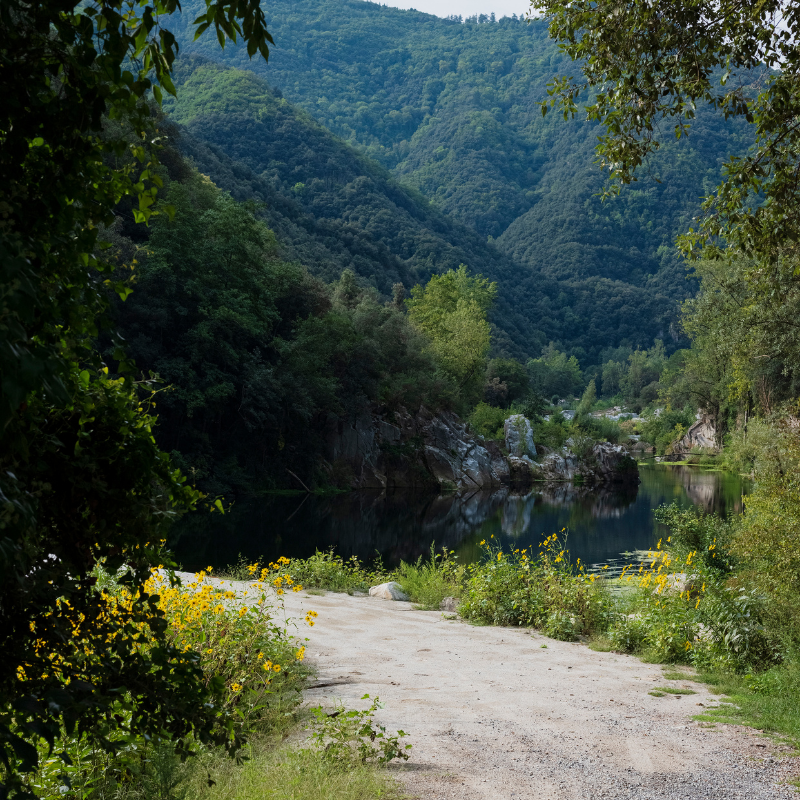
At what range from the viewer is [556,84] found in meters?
6.64

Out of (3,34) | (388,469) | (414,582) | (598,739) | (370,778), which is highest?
(3,34)

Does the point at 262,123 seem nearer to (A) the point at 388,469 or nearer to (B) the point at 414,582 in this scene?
(A) the point at 388,469

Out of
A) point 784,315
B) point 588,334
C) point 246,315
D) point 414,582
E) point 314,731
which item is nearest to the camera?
point 314,731

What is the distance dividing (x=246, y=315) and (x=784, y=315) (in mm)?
21912

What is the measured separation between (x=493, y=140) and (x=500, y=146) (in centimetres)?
240

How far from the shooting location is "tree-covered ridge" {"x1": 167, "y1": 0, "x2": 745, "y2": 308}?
12862 centimetres

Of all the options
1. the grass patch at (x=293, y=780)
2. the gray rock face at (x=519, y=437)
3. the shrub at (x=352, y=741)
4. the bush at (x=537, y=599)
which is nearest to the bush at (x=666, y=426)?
the gray rock face at (x=519, y=437)

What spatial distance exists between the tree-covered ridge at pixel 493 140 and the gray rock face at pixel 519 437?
6438 centimetres

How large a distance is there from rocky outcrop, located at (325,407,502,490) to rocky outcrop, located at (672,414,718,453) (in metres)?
21.4

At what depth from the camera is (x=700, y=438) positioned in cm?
6041

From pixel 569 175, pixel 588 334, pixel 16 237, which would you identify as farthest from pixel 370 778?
pixel 569 175

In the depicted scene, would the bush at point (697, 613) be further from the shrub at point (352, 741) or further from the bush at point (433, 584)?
the shrub at point (352, 741)

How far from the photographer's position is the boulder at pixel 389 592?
38.4 ft

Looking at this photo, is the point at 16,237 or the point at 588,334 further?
the point at 588,334
